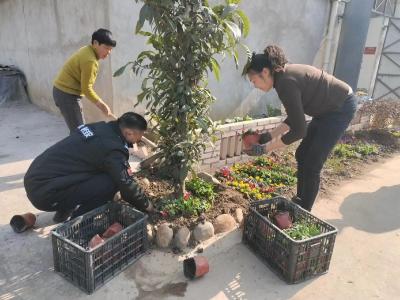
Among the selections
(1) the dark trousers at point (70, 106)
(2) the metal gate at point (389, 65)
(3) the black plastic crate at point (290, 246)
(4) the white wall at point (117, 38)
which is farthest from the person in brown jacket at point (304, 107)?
(2) the metal gate at point (389, 65)

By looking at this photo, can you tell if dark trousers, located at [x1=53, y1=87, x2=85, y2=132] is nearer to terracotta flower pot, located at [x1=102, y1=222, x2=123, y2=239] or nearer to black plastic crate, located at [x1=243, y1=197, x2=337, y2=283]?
terracotta flower pot, located at [x1=102, y1=222, x2=123, y2=239]

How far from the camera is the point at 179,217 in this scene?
3172mm

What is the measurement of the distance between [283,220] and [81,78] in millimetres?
2609

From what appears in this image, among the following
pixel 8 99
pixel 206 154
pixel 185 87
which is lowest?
pixel 8 99

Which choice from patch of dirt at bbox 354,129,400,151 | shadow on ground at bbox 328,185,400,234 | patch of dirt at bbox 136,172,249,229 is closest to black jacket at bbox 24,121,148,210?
patch of dirt at bbox 136,172,249,229

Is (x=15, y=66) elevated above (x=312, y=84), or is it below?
below

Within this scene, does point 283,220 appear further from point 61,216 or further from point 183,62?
point 61,216

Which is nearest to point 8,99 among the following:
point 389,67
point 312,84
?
point 312,84

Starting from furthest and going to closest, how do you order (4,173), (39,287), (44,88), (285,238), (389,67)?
(389,67) → (44,88) → (4,173) → (285,238) → (39,287)

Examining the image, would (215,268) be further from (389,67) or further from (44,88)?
(389,67)

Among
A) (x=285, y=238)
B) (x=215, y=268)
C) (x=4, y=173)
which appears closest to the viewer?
(x=285, y=238)

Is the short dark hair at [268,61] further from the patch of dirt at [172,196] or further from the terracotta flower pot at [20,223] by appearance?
the terracotta flower pot at [20,223]

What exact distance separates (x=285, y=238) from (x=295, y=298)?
44 cm

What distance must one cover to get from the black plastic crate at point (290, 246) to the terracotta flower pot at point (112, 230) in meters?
1.15
